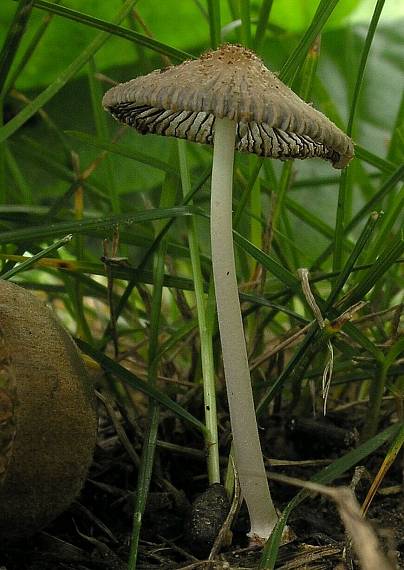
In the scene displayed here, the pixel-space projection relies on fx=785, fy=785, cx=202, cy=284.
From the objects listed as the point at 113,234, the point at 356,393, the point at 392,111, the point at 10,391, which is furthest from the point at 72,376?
the point at 392,111

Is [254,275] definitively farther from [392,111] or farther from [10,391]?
[392,111]

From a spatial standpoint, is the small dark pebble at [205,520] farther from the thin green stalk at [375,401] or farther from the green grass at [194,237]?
the thin green stalk at [375,401]

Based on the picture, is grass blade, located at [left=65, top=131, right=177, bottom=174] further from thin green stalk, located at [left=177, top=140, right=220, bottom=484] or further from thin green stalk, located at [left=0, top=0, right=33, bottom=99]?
thin green stalk, located at [left=0, top=0, right=33, bottom=99]

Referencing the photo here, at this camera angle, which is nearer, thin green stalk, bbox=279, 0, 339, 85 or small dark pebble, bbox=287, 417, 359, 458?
thin green stalk, bbox=279, 0, 339, 85

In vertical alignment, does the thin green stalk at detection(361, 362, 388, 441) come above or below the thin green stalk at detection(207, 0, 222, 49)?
below

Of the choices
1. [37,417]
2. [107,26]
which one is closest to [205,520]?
[37,417]

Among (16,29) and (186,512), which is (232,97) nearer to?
(16,29)

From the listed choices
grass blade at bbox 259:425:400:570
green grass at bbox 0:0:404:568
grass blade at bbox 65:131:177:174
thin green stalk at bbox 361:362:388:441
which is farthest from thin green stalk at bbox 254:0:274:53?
grass blade at bbox 259:425:400:570
